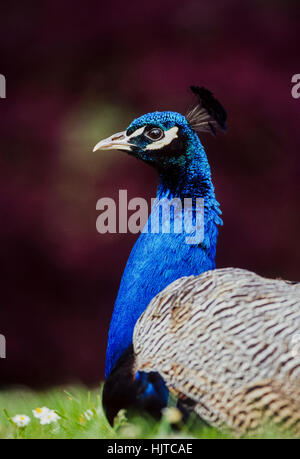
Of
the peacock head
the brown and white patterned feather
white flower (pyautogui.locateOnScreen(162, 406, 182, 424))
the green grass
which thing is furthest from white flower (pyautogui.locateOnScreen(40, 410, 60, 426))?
the peacock head

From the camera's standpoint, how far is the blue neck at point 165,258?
2.04 meters

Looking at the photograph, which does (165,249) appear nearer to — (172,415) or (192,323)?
(192,323)

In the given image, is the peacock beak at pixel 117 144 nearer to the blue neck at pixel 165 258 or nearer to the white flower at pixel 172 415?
the blue neck at pixel 165 258

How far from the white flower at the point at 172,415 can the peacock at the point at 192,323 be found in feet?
0.06

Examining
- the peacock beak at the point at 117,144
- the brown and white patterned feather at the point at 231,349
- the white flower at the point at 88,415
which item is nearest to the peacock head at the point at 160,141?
the peacock beak at the point at 117,144

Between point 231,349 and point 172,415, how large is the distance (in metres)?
0.22

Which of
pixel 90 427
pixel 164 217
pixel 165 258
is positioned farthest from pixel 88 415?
pixel 164 217

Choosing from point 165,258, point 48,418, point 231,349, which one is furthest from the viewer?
point 165,258

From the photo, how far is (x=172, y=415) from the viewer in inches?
63.9

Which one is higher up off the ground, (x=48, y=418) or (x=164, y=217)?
(x=164, y=217)

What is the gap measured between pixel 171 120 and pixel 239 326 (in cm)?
87

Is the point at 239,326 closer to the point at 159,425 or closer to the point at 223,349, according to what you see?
the point at 223,349

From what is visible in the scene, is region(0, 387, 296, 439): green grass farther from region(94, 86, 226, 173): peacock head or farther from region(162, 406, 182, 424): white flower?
region(94, 86, 226, 173): peacock head

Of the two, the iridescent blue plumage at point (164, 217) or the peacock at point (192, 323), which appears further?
the iridescent blue plumage at point (164, 217)
